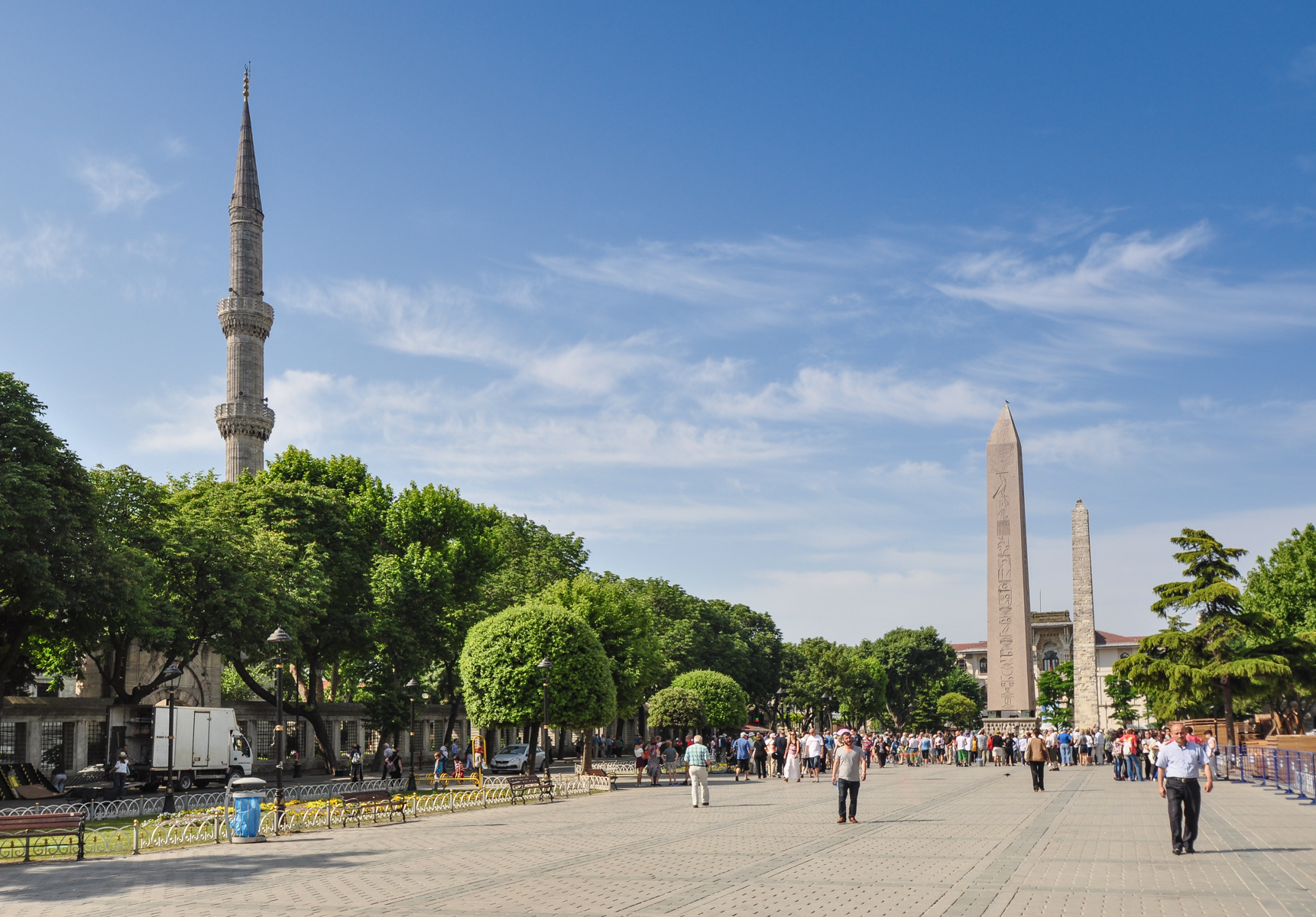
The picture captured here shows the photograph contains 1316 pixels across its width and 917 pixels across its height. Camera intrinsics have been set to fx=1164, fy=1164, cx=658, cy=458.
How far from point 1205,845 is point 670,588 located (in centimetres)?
6225

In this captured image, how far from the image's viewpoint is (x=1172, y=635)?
123ft

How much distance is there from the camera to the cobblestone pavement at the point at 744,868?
10.7m

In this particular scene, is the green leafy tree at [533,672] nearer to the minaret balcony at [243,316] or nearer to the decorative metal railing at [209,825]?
the decorative metal railing at [209,825]

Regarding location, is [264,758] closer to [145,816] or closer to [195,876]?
[145,816]

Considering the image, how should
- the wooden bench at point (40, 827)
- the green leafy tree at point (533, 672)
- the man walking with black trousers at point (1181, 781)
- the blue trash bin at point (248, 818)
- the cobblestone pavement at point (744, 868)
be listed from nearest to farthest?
the cobblestone pavement at point (744, 868) → the man walking with black trousers at point (1181, 781) → the wooden bench at point (40, 827) → the blue trash bin at point (248, 818) → the green leafy tree at point (533, 672)

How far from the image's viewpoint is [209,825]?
1895cm

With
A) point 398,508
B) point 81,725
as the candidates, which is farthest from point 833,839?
point 398,508

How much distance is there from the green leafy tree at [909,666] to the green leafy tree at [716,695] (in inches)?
1850

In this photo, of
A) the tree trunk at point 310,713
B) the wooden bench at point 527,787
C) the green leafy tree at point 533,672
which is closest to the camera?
the wooden bench at point 527,787

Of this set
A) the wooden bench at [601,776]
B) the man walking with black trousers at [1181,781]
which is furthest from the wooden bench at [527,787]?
the man walking with black trousers at [1181,781]

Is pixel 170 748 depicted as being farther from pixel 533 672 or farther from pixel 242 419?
pixel 242 419

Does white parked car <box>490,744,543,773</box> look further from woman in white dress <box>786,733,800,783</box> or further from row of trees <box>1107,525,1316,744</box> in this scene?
row of trees <box>1107,525,1316,744</box>

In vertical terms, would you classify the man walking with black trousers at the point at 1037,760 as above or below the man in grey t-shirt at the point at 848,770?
below

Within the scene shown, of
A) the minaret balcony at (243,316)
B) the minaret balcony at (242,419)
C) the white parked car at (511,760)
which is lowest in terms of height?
the white parked car at (511,760)
